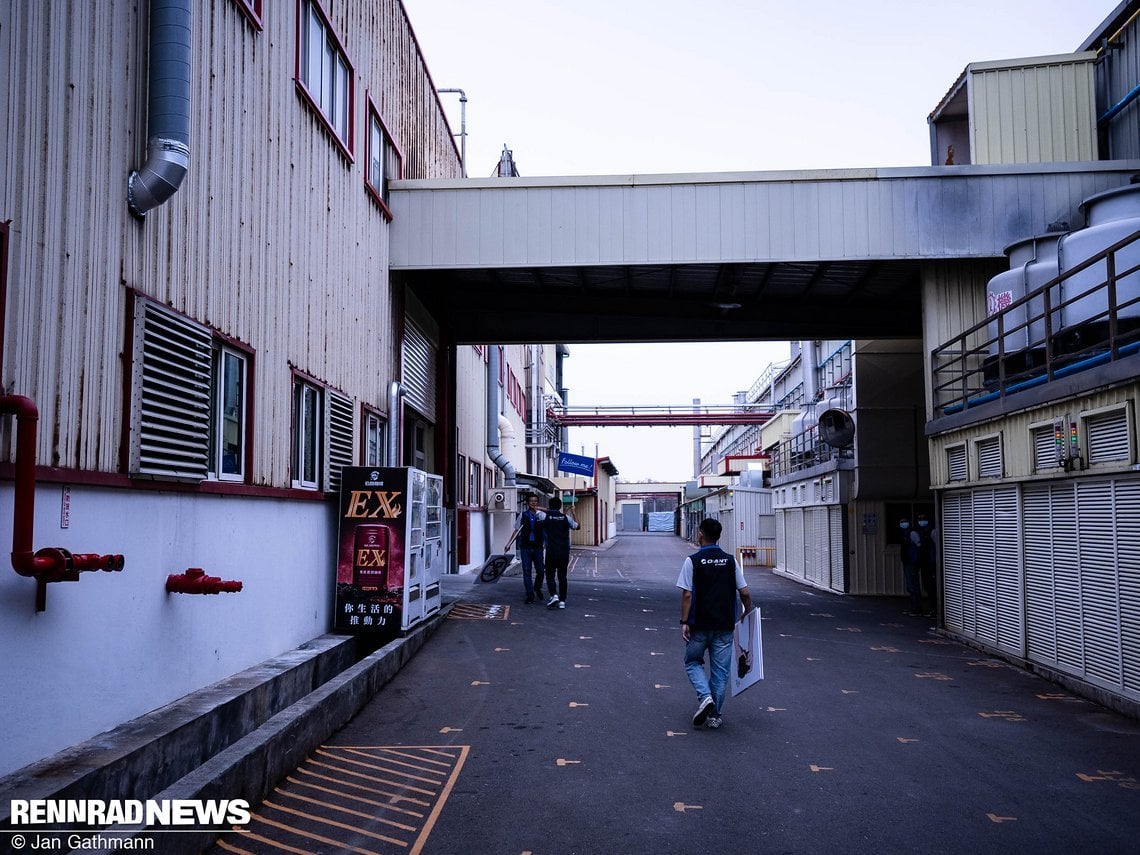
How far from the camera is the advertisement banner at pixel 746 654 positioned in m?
7.98

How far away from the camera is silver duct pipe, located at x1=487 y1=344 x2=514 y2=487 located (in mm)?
29531

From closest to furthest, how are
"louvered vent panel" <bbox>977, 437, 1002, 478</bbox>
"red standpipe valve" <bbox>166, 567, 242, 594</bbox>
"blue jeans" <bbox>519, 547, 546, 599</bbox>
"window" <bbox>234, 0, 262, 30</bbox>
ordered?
"red standpipe valve" <bbox>166, 567, 242, 594</bbox> → "window" <bbox>234, 0, 262, 30</bbox> → "louvered vent panel" <bbox>977, 437, 1002, 478</bbox> → "blue jeans" <bbox>519, 547, 546, 599</bbox>

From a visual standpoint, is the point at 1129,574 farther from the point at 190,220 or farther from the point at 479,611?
the point at 479,611

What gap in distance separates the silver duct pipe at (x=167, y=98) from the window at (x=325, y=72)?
3.65 metres

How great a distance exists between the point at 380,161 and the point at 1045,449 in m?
10.6

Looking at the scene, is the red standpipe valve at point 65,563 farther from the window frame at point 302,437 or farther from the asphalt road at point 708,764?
the window frame at point 302,437

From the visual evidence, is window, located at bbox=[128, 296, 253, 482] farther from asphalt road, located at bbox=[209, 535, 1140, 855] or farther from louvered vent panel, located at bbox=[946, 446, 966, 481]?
louvered vent panel, located at bbox=[946, 446, 966, 481]

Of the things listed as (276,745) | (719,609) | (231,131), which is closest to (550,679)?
(719,609)

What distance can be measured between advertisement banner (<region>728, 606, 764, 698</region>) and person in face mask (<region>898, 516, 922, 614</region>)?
398 inches

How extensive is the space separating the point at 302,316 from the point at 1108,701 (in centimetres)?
926

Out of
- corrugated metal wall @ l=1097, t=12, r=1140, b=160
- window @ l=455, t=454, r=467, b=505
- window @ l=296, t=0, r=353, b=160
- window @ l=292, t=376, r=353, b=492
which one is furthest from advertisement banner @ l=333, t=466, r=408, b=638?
corrugated metal wall @ l=1097, t=12, r=1140, b=160

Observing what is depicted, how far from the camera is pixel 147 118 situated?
681 centimetres

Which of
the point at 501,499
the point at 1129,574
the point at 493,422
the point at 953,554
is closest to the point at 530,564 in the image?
the point at 953,554

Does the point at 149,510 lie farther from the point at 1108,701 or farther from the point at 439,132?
the point at 439,132
